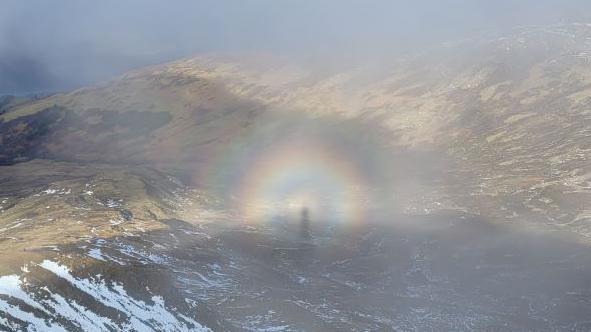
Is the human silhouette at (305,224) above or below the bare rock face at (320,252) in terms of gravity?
below

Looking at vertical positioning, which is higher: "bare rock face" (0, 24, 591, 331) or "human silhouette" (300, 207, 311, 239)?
"bare rock face" (0, 24, 591, 331)

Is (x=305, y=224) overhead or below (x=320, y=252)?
below

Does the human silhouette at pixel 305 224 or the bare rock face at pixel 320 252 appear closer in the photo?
the bare rock face at pixel 320 252

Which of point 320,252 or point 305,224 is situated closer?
point 320,252

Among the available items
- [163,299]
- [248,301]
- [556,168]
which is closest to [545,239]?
[556,168]

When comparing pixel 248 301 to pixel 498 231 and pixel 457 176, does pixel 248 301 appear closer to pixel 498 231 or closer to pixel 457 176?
pixel 498 231

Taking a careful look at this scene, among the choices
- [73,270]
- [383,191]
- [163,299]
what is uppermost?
[73,270]

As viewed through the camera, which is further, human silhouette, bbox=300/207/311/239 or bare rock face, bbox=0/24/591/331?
human silhouette, bbox=300/207/311/239

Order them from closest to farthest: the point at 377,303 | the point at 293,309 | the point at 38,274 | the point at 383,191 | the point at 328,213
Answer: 1. the point at 38,274
2. the point at 293,309
3. the point at 377,303
4. the point at 328,213
5. the point at 383,191
